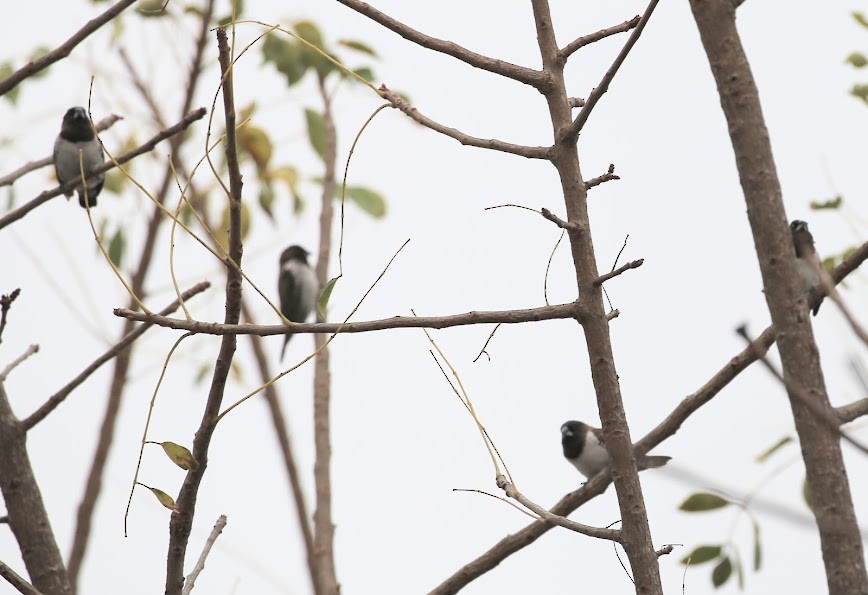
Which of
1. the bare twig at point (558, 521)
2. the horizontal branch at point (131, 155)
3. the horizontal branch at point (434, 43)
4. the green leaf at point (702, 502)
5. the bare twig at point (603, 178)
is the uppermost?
the horizontal branch at point (131, 155)

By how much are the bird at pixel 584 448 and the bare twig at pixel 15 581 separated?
3.36m

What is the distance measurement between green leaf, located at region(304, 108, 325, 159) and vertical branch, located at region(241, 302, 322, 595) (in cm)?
57

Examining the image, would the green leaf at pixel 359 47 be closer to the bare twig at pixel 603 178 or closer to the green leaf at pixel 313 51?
the green leaf at pixel 313 51

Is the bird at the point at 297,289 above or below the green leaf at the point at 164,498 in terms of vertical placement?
above

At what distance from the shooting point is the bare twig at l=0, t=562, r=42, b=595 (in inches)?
45.3

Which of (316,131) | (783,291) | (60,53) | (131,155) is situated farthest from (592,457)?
(783,291)

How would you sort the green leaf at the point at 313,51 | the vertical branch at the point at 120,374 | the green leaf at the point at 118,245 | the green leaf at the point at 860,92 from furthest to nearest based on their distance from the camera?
the green leaf at the point at 313,51 → the green leaf at the point at 118,245 → the vertical branch at the point at 120,374 → the green leaf at the point at 860,92

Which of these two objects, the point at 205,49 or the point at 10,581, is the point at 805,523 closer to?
the point at 10,581

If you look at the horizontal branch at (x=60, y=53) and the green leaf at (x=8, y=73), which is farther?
the green leaf at (x=8, y=73)

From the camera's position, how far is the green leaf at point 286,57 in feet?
10.2

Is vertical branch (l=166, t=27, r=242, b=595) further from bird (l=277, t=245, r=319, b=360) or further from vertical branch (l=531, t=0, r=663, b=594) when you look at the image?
bird (l=277, t=245, r=319, b=360)

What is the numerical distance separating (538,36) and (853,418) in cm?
61

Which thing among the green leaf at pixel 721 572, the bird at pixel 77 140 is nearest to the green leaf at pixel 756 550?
the green leaf at pixel 721 572

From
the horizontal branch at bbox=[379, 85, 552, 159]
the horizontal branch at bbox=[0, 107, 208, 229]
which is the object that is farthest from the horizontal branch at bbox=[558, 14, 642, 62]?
the horizontal branch at bbox=[0, 107, 208, 229]
